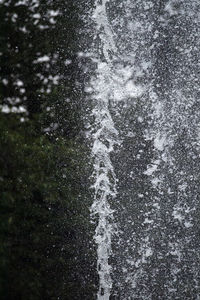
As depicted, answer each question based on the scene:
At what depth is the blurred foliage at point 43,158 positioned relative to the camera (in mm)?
1825

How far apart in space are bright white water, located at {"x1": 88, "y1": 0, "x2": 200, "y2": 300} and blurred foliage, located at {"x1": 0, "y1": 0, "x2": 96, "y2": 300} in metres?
0.11

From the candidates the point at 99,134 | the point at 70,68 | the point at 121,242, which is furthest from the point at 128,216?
the point at 70,68

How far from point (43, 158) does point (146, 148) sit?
0.58 meters

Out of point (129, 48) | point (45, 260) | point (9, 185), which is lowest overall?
point (45, 260)

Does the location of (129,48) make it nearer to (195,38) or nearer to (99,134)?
(195,38)

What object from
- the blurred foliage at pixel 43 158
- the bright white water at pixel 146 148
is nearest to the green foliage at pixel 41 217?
the blurred foliage at pixel 43 158

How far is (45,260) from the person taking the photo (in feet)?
6.06

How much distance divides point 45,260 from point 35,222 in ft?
0.68

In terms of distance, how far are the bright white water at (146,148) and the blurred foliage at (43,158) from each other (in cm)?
11

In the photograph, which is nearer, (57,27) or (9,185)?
(9,185)

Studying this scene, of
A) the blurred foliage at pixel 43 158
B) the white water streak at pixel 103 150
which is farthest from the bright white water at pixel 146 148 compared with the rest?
the blurred foliage at pixel 43 158

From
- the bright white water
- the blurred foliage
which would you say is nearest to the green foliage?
the blurred foliage

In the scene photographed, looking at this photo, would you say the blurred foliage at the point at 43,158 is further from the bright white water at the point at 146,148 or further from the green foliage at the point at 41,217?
the bright white water at the point at 146,148

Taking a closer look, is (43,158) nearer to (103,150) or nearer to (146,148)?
(103,150)
